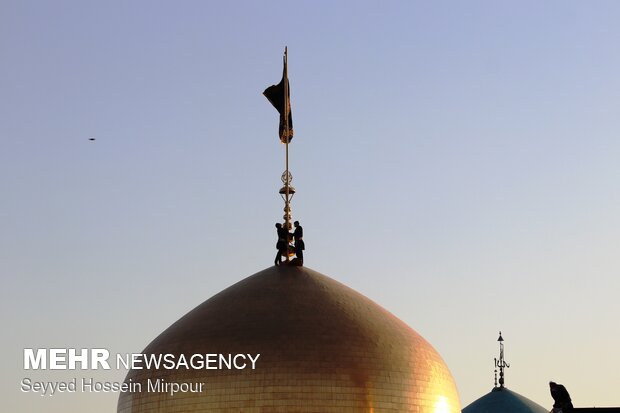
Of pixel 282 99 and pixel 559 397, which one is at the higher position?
pixel 282 99

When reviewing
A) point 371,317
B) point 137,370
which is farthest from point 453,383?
point 137,370

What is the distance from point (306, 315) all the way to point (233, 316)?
1555 mm

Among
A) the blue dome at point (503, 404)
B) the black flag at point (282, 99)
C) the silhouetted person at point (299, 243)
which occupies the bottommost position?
the silhouetted person at point (299, 243)

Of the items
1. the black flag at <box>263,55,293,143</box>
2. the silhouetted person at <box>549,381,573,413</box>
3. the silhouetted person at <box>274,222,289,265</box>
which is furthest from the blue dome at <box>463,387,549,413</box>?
the silhouetted person at <box>549,381,573,413</box>

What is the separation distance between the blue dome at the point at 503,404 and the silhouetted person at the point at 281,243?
23.3 metres

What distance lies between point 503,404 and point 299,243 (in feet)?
79.5

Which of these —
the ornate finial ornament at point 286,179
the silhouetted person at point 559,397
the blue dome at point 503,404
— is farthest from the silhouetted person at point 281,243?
the blue dome at point 503,404

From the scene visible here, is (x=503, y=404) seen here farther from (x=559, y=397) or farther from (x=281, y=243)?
(x=559, y=397)

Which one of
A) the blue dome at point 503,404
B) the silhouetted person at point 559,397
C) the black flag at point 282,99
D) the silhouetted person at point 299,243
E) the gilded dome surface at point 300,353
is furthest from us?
the blue dome at point 503,404

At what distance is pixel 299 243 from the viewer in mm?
36312

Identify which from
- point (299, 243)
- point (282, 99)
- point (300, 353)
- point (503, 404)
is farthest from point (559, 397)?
point (503, 404)

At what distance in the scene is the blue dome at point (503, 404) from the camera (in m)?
58.2

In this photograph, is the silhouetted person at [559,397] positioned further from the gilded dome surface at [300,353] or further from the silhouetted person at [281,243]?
the silhouetted person at [281,243]

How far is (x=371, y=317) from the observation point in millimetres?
34031
